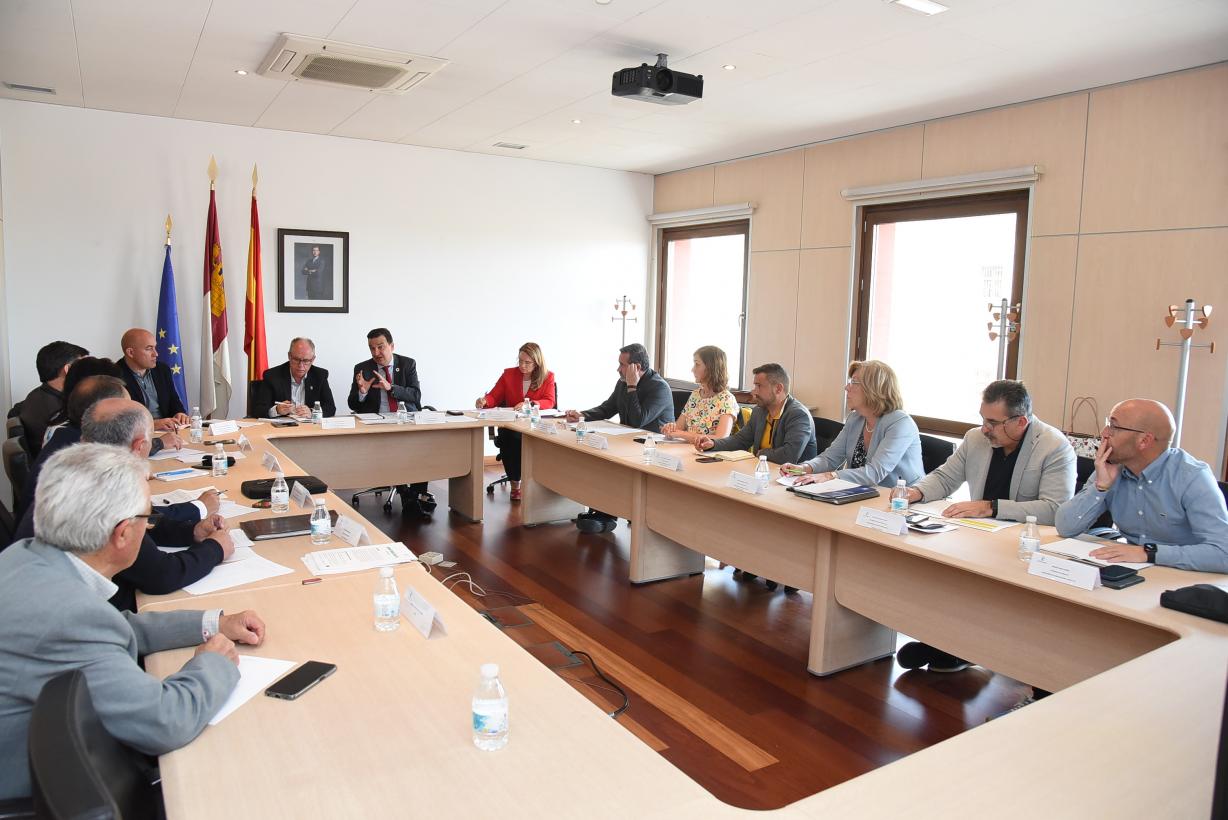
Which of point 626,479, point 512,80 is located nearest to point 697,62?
point 512,80

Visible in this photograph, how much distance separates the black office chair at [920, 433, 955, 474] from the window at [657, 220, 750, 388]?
10.3 feet

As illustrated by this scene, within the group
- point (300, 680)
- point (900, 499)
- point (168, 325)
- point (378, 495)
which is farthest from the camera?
point (378, 495)

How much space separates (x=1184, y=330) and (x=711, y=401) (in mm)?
2457

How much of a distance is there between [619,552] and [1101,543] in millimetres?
2823

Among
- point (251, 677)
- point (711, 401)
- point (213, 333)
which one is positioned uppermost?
point (213, 333)

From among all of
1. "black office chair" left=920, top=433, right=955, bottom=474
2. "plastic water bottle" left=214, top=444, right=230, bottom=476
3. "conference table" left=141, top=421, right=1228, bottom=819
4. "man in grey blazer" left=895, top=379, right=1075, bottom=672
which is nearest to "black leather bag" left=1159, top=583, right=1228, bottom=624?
"conference table" left=141, top=421, right=1228, bottom=819

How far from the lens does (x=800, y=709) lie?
10.1 feet

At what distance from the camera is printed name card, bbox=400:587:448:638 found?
1954mm

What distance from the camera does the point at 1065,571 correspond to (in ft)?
7.74

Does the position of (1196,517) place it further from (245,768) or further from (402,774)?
(245,768)

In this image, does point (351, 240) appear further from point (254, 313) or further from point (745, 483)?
point (745, 483)

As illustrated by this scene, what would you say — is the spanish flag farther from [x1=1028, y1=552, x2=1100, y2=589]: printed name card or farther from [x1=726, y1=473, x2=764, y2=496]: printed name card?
[x1=1028, y1=552, x2=1100, y2=589]: printed name card

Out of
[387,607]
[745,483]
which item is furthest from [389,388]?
[387,607]

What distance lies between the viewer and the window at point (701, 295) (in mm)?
7461
